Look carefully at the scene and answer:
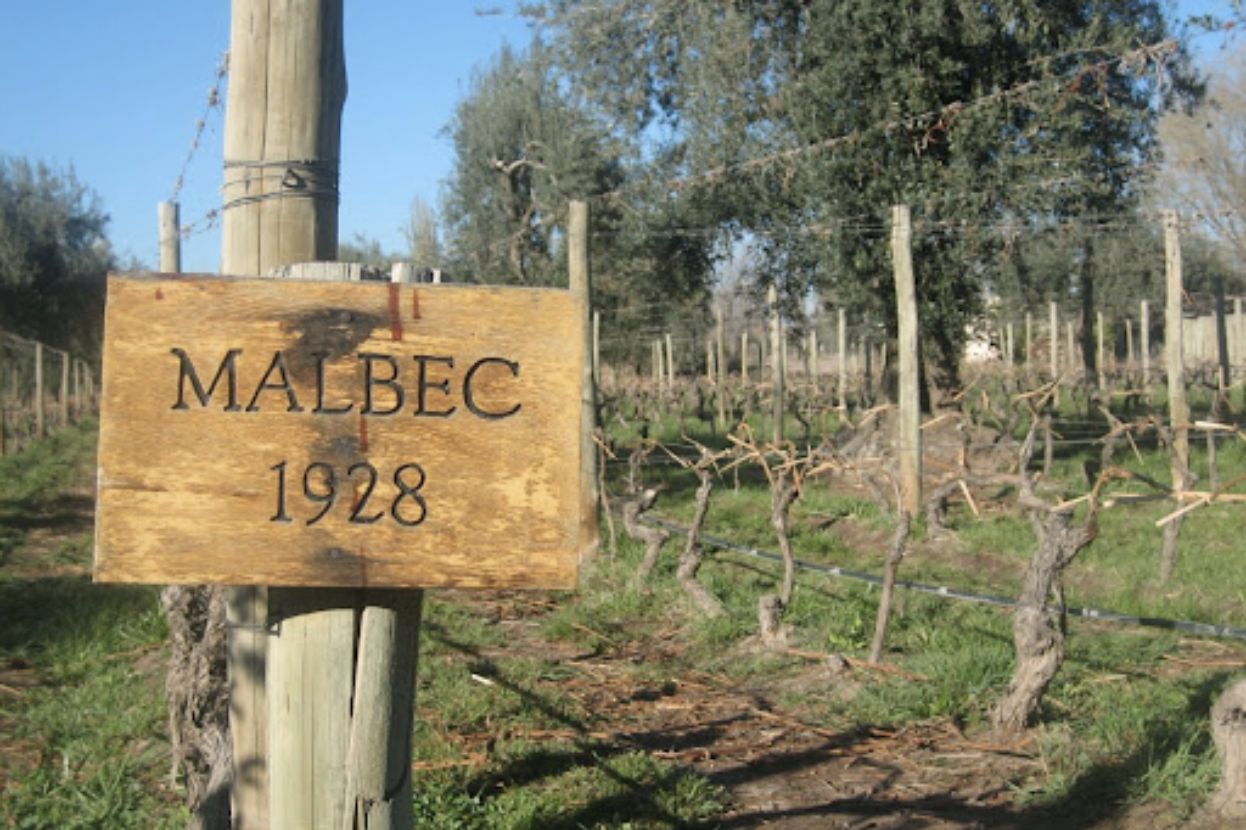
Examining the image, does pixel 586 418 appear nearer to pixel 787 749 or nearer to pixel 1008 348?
pixel 787 749

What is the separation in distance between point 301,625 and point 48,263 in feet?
124

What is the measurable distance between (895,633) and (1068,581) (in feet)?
7.51

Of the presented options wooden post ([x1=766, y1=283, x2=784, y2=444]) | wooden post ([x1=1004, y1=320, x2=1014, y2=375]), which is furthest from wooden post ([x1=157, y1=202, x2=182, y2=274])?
wooden post ([x1=1004, y1=320, x2=1014, y2=375])

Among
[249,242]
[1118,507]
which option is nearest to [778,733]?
[249,242]

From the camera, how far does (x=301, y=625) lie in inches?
89.6

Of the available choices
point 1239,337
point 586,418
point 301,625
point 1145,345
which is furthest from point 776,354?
point 1239,337

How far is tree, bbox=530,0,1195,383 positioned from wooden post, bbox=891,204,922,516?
203cm

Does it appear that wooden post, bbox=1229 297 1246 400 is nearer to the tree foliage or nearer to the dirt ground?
the tree foliage

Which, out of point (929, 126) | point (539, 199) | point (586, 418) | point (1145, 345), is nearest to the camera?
point (586, 418)

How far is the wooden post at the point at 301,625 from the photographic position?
2.27 m

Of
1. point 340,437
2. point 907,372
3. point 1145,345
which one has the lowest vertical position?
point 340,437

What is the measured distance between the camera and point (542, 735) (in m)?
5.21

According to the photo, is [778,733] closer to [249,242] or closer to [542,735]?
[542,735]

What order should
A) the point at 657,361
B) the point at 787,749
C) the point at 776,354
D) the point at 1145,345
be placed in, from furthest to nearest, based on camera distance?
the point at 657,361 < the point at 1145,345 < the point at 776,354 < the point at 787,749
